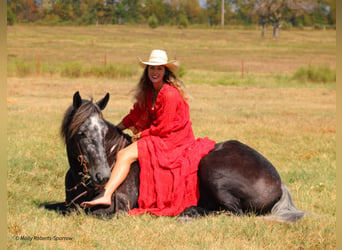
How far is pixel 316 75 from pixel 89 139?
2220 cm

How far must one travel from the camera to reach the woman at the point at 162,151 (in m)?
5.05

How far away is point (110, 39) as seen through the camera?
181 feet

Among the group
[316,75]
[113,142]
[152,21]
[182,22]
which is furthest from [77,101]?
[182,22]

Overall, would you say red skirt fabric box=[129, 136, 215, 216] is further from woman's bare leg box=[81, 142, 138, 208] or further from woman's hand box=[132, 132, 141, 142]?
woman's hand box=[132, 132, 141, 142]

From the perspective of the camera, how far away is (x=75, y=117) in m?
4.68

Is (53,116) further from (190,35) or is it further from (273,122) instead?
(190,35)

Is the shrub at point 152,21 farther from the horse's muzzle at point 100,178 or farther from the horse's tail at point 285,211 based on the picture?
the horse's muzzle at point 100,178

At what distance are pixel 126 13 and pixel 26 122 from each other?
1638 inches

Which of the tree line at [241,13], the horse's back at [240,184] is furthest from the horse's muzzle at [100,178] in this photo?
the tree line at [241,13]

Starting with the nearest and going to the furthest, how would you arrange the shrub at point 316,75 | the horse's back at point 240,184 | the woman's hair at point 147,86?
the horse's back at point 240,184
the woman's hair at point 147,86
the shrub at point 316,75

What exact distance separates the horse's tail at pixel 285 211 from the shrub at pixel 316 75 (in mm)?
21120

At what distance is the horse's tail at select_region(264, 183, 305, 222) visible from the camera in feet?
15.4

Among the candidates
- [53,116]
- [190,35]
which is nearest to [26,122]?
[53,116]

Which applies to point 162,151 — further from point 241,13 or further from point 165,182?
point 241,13
